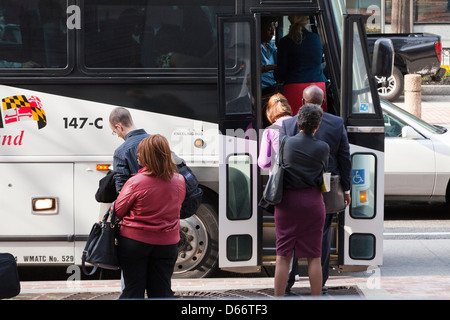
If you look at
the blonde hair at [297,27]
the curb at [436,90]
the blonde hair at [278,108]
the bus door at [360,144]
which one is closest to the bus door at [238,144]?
the blonde hair at [278,108]

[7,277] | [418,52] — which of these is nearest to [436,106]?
[418,52]

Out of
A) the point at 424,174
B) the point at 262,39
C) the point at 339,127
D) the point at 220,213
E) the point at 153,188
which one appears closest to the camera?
the point at 153,188

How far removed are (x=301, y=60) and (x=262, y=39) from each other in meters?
0.51

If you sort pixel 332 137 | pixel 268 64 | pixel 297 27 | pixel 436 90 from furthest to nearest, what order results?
pixel 436 90 < pixel 268 64 < pixel 297 27 < pixel 332 137

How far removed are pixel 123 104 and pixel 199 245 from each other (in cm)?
151

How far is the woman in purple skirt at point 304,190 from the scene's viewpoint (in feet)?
18.6

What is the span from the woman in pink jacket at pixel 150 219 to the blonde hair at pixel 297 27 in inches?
99.4

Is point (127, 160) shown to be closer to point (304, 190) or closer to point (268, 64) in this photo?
point (304, 190)

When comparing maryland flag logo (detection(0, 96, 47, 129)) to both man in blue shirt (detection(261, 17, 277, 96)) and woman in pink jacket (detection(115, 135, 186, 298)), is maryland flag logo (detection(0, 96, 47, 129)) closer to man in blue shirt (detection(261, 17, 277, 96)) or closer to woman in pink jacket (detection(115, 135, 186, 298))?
man in blue shirt (detection(261, 17, 277, 96))

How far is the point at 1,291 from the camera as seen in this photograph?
2.77m

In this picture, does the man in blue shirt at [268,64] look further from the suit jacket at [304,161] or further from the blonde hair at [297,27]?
the suit jacket at [304,161]

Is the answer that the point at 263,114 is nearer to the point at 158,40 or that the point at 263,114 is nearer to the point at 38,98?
the point at 158,40

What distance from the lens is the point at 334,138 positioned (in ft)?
19.8

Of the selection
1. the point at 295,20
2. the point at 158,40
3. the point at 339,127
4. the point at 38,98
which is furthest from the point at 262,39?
the point at 38,98
